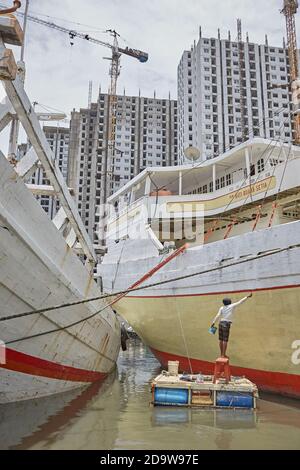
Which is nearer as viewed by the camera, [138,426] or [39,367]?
[138,426]

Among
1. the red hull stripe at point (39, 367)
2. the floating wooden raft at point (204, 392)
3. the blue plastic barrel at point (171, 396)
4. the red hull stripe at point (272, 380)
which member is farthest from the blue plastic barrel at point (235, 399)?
the red hull stripe at point (39, 367)

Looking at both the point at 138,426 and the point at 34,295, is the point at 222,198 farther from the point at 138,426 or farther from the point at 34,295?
the point at 138,426

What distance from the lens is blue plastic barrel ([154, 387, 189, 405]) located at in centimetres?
660

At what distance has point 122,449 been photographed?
442 centimetres

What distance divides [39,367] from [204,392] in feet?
9.73

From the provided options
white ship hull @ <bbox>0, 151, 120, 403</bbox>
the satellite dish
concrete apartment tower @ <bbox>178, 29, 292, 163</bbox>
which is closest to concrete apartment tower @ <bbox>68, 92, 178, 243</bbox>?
concrete apartment tower @ <bbox>178, 29, 292, 163</bbox>

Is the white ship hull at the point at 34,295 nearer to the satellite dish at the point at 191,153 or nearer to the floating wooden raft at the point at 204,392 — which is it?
the floating wooden raft at the point at 204,392

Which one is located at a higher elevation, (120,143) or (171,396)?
(120,143)

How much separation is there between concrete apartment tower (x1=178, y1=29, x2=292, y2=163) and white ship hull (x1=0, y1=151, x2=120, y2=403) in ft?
227

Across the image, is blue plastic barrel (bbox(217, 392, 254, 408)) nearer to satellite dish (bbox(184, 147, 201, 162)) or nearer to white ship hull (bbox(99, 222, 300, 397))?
white ship hull (bbox(99, 222, 300, 397))

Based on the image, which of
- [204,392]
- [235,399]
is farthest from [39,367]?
[235,399]

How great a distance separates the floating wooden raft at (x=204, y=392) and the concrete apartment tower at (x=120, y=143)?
234 feet

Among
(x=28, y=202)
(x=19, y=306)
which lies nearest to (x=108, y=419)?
(x=19, y=306)

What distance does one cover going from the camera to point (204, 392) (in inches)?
271
